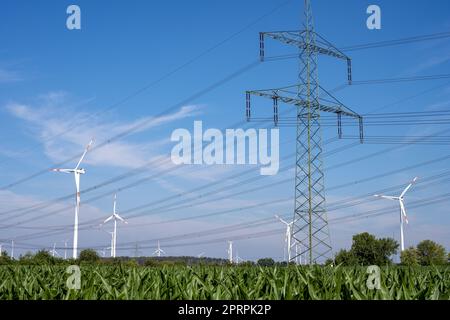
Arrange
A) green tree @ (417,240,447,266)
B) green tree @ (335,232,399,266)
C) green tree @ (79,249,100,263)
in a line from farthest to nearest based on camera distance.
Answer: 1. green tree @ (417,240,447,266)
2. green tree @ (335,232,399,266)
3. green tree @ (79,249,100,263)

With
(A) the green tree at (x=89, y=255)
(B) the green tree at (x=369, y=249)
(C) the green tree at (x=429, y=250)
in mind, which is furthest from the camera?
(C) the green tree at (x=429, y=250)

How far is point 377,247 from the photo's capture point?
180500 mm

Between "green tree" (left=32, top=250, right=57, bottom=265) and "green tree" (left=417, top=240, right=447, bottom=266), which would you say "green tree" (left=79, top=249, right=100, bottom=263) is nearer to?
"green tree" (left=32, top=250, right=57, bottom=265)

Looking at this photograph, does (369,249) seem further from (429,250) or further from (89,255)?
(89,255)

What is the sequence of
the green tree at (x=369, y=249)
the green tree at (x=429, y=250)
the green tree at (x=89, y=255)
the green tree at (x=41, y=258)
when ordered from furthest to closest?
the green tree at (x=429, y=250), the green tree at (x=369, y=249), the green tree at (x=89, y=255), the green tree at (x=41, y=258)

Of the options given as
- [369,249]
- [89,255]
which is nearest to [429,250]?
[369,249]

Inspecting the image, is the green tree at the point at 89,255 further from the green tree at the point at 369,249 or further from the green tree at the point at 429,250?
the green tree at the point at 429,250

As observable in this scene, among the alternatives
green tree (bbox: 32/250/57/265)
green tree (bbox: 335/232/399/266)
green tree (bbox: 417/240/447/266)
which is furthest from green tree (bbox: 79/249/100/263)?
green tree (bbox: 417/240/447/266)

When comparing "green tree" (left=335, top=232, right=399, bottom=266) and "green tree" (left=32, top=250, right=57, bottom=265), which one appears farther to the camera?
"green tree" (left=335, top=232, right=399, bottom=266)

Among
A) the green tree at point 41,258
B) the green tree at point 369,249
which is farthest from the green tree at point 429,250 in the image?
the green tree at point 41,258

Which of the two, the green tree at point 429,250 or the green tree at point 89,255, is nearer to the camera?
the green tree at point 89,255
